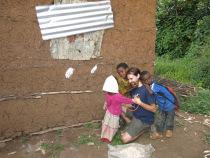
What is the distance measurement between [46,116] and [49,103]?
0.20 metres

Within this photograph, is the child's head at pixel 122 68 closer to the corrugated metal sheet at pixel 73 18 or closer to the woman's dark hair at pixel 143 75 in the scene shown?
the woman's dark hair at pixel 143 75

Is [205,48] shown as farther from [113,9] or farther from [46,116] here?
[46,116]

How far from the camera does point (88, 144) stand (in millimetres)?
5680

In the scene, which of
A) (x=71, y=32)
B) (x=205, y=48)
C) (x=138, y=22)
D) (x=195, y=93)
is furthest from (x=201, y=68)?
(x=71, y=32)

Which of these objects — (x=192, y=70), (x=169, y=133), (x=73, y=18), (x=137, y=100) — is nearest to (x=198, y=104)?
(x=169, y=133)

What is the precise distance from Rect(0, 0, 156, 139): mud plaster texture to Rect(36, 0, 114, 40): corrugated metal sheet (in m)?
0.10

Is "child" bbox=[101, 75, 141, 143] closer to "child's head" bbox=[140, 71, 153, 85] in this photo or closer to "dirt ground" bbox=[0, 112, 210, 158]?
"dirt ground" bbox=[0, 112, 210, 158]

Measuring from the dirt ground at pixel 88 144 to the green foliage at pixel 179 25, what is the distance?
7.47 m

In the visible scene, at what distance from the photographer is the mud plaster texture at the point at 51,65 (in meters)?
5.31

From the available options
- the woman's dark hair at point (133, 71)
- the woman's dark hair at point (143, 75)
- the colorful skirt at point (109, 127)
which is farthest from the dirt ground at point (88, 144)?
the woman's dark hair at point (133, 71)

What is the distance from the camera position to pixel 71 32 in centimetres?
572

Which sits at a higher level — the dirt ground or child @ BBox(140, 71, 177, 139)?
child @ BBox(140, 71, 177, 139)

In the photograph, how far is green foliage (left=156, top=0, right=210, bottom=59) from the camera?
1384cm

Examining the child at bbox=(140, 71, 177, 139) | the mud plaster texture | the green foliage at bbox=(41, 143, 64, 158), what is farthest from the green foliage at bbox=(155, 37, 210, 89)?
the green foliage at bbox=(41, 143, 64, 158)
